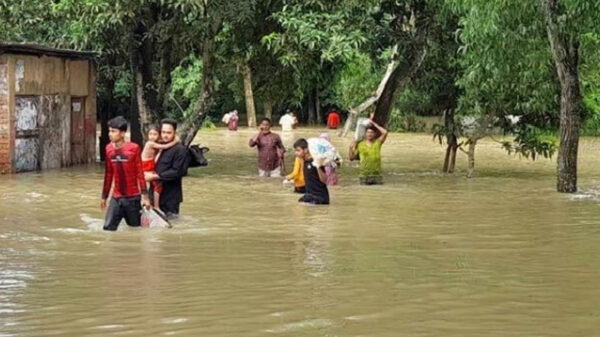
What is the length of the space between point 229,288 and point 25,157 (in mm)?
15249

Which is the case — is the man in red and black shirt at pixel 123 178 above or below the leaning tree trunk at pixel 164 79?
below

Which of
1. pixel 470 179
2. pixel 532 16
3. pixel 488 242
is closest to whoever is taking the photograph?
pixel 488 242

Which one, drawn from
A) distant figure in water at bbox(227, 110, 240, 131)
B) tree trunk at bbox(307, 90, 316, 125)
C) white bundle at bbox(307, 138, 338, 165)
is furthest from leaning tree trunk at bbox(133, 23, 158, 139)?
tree trunk at bbox(307, 90, 316, 125)

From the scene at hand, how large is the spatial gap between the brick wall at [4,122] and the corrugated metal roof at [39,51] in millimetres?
339

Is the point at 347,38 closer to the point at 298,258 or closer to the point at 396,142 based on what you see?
the point at 298,258

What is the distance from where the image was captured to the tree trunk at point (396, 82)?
23062 millimetres

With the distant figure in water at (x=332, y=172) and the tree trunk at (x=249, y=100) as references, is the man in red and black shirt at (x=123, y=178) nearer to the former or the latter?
the distant figure in water at (x=332, y=172)

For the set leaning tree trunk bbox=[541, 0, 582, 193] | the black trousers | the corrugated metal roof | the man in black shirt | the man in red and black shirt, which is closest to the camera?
the man in red and black shirt

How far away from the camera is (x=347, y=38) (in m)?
19.1

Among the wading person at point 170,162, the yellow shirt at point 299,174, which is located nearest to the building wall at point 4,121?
the yellow shirt at point 299,174

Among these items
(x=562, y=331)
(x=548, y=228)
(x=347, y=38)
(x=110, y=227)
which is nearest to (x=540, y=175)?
(x=347, y=38)

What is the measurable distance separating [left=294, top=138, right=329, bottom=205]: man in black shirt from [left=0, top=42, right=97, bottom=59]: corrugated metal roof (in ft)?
27.9

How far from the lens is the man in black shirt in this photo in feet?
50.9

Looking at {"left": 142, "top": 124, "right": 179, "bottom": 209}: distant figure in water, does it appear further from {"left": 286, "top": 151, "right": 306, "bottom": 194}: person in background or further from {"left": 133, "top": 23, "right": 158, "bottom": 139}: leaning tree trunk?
{"left": 133, "top": 23, "right": 158, "bottom": 139}: leaning tree trunk
